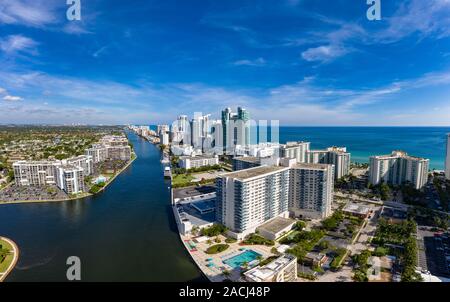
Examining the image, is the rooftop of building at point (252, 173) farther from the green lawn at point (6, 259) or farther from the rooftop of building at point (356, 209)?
the green lawn at point (6, 259)

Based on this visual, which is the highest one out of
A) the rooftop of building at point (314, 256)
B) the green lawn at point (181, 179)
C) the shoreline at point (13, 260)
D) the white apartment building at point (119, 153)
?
the white apartment building at point (119, 153)

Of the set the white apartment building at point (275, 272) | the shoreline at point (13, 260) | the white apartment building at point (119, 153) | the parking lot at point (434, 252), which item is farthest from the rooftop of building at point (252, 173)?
the white apartment building at point (119, 153)

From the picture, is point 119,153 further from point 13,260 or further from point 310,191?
point 310,191

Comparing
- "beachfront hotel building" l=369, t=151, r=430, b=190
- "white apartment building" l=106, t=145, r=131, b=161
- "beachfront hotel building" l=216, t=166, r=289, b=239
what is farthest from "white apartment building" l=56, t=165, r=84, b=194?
"beachfront hotel building" l=369, t=151, r=430, b=190

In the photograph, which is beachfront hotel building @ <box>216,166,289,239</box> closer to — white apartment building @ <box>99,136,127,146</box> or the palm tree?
the palm tree

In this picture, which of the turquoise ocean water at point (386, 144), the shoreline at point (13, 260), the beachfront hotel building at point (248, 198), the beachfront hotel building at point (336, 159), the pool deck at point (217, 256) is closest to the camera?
A: the pool deck at point (217, 256)
